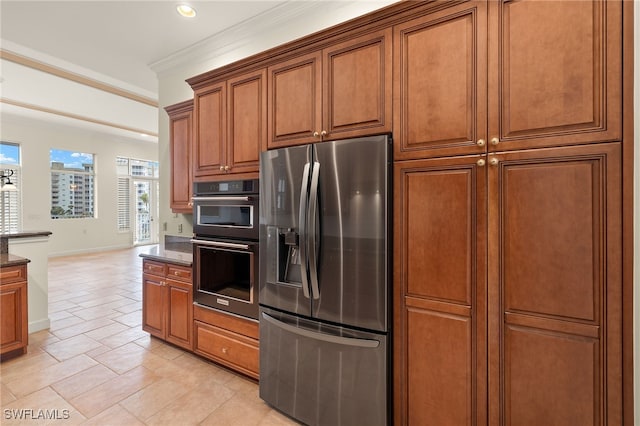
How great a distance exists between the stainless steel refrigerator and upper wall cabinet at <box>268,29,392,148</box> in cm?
14

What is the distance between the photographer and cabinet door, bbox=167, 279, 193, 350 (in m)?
2.76

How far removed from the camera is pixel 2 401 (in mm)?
2205

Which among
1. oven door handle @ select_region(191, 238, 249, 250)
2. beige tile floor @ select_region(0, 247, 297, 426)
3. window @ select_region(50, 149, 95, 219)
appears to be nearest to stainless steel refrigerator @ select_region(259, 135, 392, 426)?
oven door handle @ select_region(191, 238, 249, 250)

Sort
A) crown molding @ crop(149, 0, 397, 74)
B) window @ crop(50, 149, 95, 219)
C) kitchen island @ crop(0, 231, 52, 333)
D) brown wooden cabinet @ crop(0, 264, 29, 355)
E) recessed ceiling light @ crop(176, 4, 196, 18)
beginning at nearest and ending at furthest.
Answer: crown molding @ crop(149, 0, 397, 74) < brown wooden cabinet @ crop(0, 264, 29, 355) < recessed ceiling light @ crop(176, 4, 196, 18) < kitchen island @ crop(0, 231, 52, 333) < window @ crop(50, 149, 95, 219)

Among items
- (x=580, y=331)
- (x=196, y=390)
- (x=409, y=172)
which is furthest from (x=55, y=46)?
(x=580, y=331)

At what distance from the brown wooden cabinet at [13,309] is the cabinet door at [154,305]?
0.99 meters

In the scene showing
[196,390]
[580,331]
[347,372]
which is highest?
[580,331]

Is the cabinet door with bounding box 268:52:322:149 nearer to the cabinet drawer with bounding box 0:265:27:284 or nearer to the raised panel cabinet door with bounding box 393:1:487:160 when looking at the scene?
the raised panel cabinet door with bounding box 393:1:487:160

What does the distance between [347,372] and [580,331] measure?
44.9 inches

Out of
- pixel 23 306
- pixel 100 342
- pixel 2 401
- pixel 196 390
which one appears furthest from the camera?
pixel 100 342

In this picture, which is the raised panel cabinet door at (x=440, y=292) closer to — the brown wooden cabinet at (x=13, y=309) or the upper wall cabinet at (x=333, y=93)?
the upper wall cabinet at (x=333, y=93)

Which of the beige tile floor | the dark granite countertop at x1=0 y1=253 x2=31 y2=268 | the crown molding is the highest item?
the crown molding

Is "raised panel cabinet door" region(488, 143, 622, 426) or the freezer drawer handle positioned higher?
"raised panel cabinet door" region(488, 143, 622, 426)

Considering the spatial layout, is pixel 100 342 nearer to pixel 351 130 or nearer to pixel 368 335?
pixel 368 335
